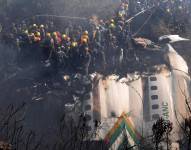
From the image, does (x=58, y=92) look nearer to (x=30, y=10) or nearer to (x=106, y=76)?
(x=106, y=76)

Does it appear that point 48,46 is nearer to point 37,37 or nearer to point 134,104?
point 37,37

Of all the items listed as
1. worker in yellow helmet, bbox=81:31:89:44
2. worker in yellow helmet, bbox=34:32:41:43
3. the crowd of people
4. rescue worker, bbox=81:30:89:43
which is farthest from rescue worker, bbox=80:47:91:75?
worker in yellow helmet, bbox=34:32:41:43

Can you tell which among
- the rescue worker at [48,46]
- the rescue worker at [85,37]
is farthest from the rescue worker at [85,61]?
the rescue worker at [48,46]

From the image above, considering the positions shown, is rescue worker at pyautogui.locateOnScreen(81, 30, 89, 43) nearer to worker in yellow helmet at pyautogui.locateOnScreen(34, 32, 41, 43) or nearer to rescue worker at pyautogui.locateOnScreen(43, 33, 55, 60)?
rescue worker at pyautogui.locateOnScreen(43, 33, 55, 60)

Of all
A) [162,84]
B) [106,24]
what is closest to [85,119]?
[162,84]

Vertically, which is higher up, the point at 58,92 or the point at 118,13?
the point at 118,13

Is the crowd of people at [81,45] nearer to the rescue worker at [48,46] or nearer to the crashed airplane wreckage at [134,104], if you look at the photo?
the rescue worker at [48,46]
